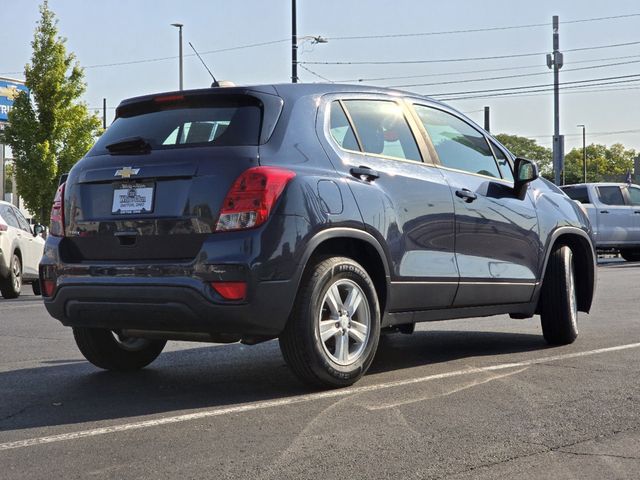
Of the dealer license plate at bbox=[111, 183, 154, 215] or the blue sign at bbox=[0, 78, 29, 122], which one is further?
the blue sign at bbox=[0, 78, 29, 122]

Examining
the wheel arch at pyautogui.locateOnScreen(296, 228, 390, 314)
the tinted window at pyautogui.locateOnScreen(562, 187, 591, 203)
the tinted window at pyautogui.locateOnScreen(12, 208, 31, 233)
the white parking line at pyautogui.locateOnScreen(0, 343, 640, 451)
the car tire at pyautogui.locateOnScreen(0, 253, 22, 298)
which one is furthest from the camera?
the tinted window at pyautogui.locateOnScreen(562, 187, 591, 203)

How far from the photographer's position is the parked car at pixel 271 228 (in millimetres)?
5555

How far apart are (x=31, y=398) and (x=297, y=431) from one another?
1.82 metres

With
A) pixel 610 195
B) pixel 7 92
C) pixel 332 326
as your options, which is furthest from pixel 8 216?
pixel 7 92

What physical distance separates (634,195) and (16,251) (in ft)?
50.9

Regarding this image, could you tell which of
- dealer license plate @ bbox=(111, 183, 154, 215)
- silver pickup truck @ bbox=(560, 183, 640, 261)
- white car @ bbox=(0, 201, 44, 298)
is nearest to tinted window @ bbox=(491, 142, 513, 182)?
dealer license plate @ bbox=(111, 183, 154, 215)

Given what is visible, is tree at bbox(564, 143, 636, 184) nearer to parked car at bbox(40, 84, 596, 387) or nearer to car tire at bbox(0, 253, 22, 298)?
car tire at bbox(0, 253, 22, 298)

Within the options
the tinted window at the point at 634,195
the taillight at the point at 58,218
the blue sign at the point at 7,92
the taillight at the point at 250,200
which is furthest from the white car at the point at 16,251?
the blue sign at the point at 7,92

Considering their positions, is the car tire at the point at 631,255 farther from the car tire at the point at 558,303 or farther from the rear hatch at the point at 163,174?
the rear hatch at the point at 163,174

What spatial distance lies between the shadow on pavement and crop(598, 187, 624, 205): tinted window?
17.4 meters

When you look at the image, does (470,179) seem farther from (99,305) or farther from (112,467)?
(112,467)

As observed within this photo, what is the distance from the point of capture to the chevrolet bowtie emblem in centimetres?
589

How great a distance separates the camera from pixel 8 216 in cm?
1681

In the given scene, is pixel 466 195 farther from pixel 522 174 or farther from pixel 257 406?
pixel 257 406
